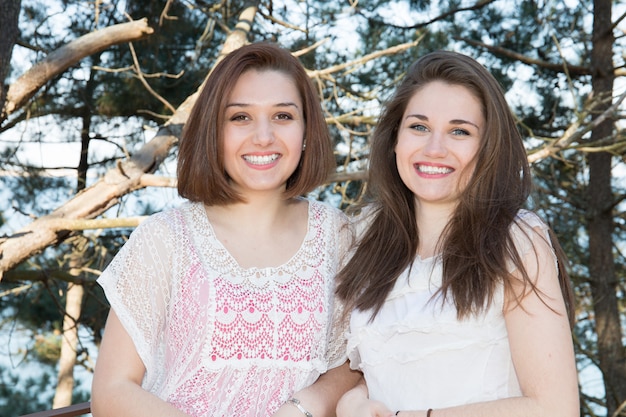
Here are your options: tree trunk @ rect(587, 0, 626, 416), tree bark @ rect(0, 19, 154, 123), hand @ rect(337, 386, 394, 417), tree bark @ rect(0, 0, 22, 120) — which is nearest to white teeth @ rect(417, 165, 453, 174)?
hand @ rect(337, 386, 394, 417)

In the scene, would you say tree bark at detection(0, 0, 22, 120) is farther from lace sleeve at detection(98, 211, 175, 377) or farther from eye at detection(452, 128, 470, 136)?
eye at detection(452, 128, 470, 136)

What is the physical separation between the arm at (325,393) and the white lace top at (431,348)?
0.39ft

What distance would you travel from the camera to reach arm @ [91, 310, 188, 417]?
1.86 metres

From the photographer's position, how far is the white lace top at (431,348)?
180cm

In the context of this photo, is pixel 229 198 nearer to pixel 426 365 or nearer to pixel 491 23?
pixel 426 365

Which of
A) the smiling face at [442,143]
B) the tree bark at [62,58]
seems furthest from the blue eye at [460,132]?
the tree bark at [62,58]

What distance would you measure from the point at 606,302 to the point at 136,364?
5.41 m

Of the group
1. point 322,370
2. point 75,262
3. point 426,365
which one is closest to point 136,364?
point 322,370

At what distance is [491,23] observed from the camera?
677 centimetres

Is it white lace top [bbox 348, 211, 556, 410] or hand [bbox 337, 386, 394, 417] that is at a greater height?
white lace top [bbox 348, 211, 556, 410]

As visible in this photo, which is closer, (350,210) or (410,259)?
(410,259)

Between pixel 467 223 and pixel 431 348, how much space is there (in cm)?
33

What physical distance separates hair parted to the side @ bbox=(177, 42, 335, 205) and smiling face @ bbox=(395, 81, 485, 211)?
12.3 inches

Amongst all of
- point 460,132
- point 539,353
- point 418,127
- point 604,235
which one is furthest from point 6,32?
point 604,235
